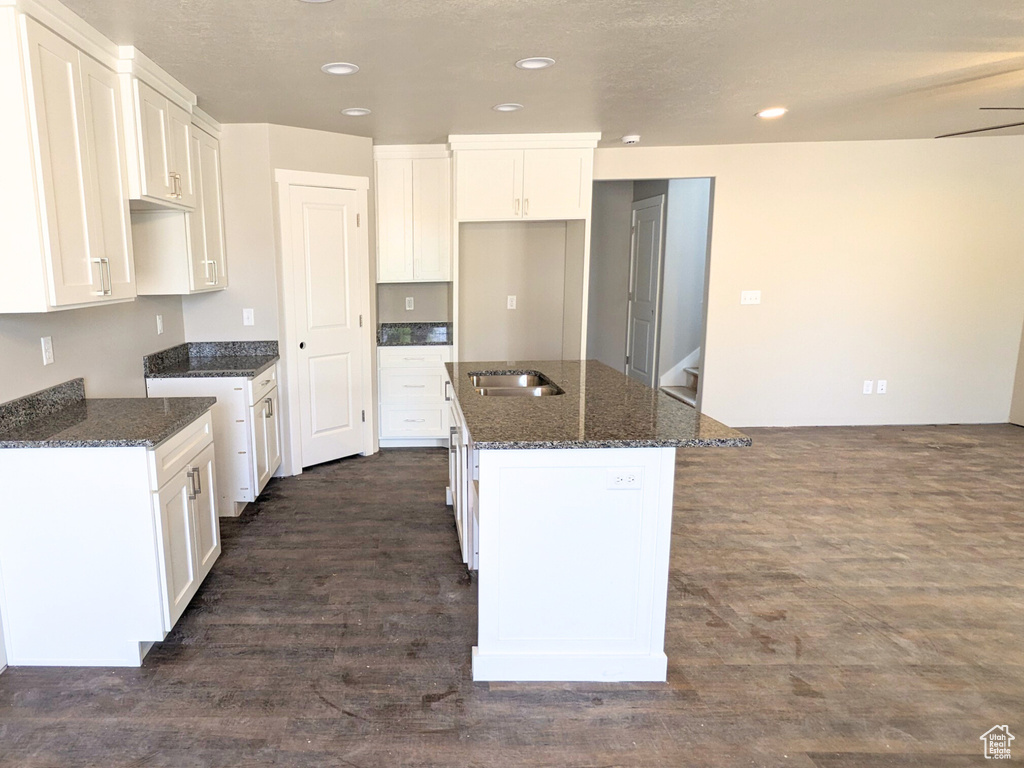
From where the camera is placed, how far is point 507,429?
210 centimetres

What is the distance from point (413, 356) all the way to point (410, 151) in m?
1.57

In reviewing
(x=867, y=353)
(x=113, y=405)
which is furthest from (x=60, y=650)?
(x=867, y=353)

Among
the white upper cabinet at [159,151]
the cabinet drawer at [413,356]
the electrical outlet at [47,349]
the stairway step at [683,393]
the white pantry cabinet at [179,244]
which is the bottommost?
the stairway step at [683,393]

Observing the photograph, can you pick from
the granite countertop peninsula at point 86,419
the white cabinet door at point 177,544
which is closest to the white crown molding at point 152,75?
the granite countertop peninsula at point 86,419

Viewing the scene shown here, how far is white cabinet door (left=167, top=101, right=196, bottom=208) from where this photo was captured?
3066mm

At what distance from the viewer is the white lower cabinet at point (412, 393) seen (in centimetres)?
483

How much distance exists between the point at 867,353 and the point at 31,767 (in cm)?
593

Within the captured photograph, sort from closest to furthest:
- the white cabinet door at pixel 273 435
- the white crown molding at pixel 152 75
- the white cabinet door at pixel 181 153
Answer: the white crown molding at pixel 152 75 → the white cabinet door at pixel 181 153 → the white cabinet door at pixel 273 435

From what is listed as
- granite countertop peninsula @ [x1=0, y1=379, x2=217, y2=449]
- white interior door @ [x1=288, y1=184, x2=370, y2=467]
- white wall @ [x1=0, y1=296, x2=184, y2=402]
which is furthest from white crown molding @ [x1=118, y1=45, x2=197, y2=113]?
granite countertop peninsula @ [x1=0, y1=379, x2=217, y2=449]

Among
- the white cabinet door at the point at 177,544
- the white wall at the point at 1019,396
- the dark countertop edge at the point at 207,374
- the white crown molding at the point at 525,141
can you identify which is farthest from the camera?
the white wall at the point at 1019,396

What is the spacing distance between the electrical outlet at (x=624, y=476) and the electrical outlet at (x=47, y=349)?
7.53 ft

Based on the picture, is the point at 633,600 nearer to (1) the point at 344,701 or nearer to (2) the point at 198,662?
(1) the point at 344,701

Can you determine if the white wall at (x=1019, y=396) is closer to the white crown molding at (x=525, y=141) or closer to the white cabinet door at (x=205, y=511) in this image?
the white crown molding at (x=525, y=141)

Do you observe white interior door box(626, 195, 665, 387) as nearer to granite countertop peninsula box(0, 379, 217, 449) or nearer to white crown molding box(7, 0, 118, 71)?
granite countertop peninsula box(0, 379, 217, 449)
